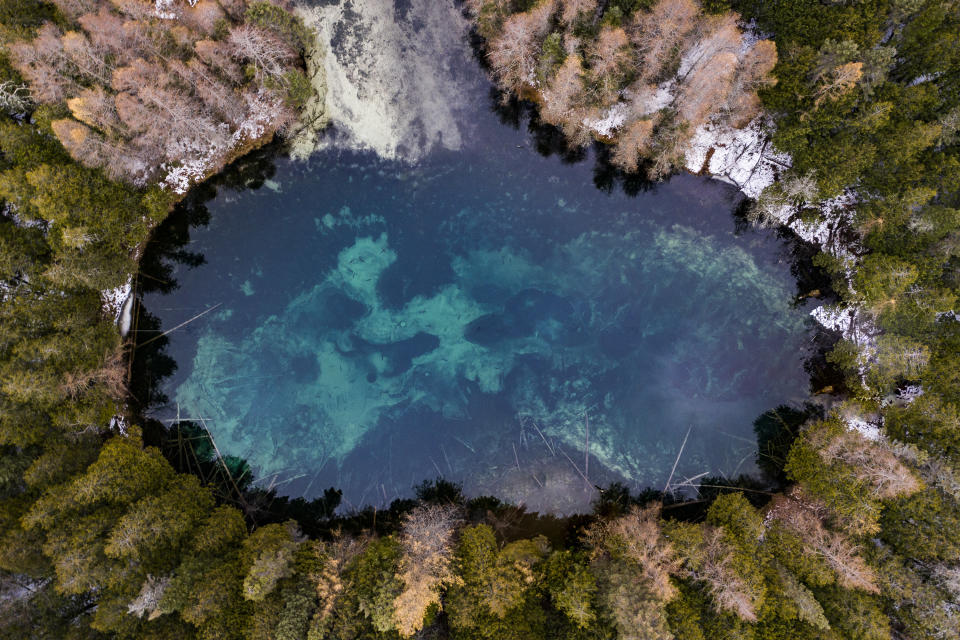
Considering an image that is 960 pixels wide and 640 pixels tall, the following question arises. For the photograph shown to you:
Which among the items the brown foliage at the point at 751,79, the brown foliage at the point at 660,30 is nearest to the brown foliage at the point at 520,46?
the brown foliage at the point at 660,30

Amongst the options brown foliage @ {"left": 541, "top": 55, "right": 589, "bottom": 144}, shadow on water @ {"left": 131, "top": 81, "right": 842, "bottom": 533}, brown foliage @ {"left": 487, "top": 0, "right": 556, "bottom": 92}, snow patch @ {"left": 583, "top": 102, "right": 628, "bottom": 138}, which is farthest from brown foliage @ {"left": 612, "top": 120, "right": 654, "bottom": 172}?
brown foliage @ {"left": 487, "top": 0, "right": 556, "bottom": 92}

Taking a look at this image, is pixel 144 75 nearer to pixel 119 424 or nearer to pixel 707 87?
pixel 119 424

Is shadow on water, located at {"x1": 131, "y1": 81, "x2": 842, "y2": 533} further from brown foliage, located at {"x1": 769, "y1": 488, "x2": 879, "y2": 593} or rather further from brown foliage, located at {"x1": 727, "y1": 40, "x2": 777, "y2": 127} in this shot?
brown foliage, located at {"x1": 727, "y1": 40, "x2": 777, "y2": 127}

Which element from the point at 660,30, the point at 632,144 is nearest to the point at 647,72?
the point at 660,30

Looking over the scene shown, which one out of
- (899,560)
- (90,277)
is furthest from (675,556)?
(90,277)

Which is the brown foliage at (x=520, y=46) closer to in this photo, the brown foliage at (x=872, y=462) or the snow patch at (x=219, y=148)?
the snow patch at (x=219, y=148)

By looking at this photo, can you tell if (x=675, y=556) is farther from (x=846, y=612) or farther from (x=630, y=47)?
(x=630, y=47)
